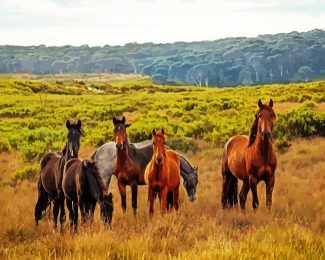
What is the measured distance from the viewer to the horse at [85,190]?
777cm

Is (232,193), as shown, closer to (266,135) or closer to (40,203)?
(266,135)

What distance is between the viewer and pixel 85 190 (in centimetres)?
810

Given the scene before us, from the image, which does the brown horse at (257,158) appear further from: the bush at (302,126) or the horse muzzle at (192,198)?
the bush at (302,126)

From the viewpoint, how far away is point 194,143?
20.2 metres

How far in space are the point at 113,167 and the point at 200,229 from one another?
4.54 metres

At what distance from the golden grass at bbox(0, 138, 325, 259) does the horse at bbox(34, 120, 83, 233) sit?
316 millimetres

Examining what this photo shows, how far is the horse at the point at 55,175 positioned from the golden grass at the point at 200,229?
316 mm

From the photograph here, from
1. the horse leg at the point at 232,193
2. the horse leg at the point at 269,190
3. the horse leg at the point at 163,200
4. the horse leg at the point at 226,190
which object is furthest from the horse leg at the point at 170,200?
the horse leg at the point at 269,190

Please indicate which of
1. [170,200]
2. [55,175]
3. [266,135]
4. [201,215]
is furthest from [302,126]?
[55,175]

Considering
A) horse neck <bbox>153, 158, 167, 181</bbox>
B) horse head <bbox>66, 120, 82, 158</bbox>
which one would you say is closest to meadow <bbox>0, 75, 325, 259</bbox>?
horse neck <bbox>153, 158, 167, 181</bbox>

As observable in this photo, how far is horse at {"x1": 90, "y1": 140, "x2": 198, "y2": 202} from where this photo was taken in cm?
1111

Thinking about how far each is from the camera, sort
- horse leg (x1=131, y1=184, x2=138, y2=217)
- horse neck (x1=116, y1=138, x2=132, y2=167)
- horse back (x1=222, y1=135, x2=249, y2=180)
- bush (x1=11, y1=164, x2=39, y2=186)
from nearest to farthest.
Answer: horse back (x1=222, y1=135, x2=249, y2=180), horse leg (x1=131, y1=184, x2=138, y2=217), horse neck (x1=116, y1=138, x2=132, y2=167), bush (x1=11, y1=164, x2=39, y2=186)

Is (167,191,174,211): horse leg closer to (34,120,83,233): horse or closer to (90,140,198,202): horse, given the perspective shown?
(90,140,198,202): horse

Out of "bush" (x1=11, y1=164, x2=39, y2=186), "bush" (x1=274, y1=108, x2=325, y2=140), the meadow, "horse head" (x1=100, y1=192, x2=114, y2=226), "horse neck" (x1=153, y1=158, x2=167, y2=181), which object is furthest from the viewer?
"bush" (x1=274, y1=108, x2=325, y2=140)
